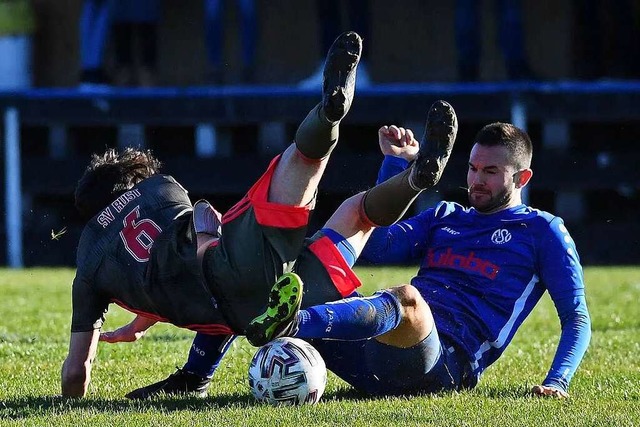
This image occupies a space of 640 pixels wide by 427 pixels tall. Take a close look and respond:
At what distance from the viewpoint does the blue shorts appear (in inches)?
206

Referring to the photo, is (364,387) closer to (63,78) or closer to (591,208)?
(591,208)

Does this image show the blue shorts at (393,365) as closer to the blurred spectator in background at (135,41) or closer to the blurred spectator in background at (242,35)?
the blurred spectator in background at (242,35)

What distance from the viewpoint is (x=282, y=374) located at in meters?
5.09

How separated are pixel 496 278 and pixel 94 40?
12.1 meters

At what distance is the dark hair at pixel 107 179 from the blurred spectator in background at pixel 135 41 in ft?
37.6

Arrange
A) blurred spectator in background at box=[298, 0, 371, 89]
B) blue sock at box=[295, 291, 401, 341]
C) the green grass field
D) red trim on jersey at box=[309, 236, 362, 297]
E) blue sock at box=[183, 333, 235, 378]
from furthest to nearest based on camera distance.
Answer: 1. blurred spectator in background at box=[298, 0, 371, 89]
2. blue sock at box=[183, 333, 235, 378]
3. red trim on jersey at box=[309, 236, 362, 297]
4. blue sock at box=[295, 291, 401, 341]
5. the green grass field

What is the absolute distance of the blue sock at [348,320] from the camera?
489cm

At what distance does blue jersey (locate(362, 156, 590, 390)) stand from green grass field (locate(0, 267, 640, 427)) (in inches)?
9.3

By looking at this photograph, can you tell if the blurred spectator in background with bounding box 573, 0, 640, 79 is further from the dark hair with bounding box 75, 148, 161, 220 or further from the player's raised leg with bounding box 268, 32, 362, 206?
the player's raised leg with bounding box 268, 32, 362, 206

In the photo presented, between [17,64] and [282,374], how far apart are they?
1481 cm

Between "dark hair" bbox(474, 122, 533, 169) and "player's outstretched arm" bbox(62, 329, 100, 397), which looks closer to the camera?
"player's outstretched arm" bbox(62, 329, 100, 397)

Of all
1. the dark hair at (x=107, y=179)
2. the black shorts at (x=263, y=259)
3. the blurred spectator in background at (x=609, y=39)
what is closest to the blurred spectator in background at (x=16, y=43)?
the blurred spectator in background at (x=609, y=39)

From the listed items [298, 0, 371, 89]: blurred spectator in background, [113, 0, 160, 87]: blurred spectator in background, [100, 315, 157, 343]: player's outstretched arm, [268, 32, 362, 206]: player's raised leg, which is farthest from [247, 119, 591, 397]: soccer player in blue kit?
[113, 0, 160, 87]: blurred spectator in background

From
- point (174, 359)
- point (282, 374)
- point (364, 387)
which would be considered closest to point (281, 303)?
point (282, 374)
